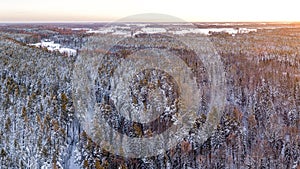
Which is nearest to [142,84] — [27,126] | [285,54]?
[27,126]

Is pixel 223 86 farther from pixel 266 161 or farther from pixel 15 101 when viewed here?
pixel 15 101

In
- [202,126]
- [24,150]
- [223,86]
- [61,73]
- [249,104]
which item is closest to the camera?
[24,150]

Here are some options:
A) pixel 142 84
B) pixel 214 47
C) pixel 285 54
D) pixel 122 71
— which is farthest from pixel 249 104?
pixel 214 47

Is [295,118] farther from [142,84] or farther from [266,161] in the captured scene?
[142,84]

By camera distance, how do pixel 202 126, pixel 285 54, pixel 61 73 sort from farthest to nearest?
pixel 285 54 < pixel 61 73 < pixel 202 126

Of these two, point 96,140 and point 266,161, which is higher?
point 96,140

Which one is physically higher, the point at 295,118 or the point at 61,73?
the point at 61,73

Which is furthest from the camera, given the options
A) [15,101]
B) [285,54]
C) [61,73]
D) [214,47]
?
[214,47]

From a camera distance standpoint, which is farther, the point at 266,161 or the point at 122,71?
the point at 122,71

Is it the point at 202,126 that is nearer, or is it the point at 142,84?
the point at 202,126
